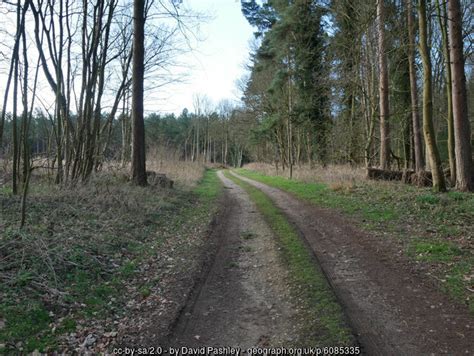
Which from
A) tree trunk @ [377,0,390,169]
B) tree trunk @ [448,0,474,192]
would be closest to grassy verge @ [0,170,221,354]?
tree trunk @ [448,0,474,192]

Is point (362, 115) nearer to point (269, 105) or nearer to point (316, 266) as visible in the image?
point (269, 105)

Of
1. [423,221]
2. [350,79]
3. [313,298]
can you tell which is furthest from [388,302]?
[350,79]

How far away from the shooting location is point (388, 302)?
14.1 ft

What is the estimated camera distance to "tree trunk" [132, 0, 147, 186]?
13320 millimetres

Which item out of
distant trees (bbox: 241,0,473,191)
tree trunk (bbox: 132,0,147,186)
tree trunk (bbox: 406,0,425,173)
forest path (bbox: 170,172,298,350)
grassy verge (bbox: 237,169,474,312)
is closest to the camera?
forest path (bbox: 170,172,298,350)

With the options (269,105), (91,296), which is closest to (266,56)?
(269,105)

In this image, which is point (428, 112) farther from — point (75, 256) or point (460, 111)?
point (75, 256)

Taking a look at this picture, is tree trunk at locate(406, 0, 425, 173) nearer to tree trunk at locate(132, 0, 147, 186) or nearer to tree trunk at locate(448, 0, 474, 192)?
tree trunk at locate(448, 0, 474, 192)

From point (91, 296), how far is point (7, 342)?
4.25 feet

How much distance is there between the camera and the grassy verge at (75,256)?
405 centimetres

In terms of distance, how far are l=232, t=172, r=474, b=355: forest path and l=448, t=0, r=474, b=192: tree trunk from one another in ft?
18.7

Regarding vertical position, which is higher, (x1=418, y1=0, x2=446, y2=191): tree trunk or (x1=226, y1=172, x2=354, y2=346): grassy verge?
(x1=418, y1=0, x2=446, y2=191): tree trunk

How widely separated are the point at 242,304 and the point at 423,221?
224 inches

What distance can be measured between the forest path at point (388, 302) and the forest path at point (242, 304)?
77 cm
